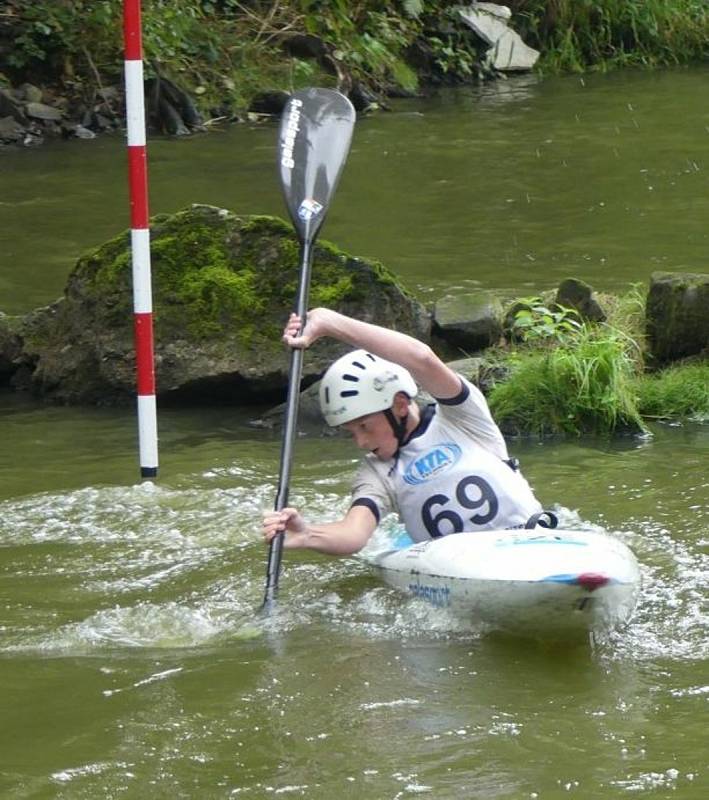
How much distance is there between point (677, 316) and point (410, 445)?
2707 millimetres

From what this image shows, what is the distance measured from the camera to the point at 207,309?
744 centimetres

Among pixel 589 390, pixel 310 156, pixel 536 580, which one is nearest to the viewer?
pixel 536 580

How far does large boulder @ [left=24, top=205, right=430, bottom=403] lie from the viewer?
290 inches

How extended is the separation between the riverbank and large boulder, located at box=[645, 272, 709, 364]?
284 inches

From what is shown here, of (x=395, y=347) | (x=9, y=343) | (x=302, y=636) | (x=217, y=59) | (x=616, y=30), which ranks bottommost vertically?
(x=302, y=636)

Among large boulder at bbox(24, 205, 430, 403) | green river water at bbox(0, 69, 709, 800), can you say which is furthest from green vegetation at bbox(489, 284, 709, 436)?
large boulder at bbox(24, 205, 430, 403)

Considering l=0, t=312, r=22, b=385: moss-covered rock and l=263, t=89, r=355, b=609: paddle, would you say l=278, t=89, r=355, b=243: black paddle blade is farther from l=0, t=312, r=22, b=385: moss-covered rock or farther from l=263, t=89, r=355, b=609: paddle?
l=0, t=312, r=22, b=385: moss-covered rock

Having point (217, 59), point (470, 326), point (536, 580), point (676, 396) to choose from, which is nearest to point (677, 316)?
point (676, 396)

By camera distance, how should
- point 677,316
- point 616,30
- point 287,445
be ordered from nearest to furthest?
1. point 287,445
2. point 677,316
3. point 616,30

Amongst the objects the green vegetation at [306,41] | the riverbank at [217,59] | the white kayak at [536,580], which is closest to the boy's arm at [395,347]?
the white kayak at [536,580]

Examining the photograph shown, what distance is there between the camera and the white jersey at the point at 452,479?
497cm

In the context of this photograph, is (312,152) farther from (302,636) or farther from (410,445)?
(302,636)

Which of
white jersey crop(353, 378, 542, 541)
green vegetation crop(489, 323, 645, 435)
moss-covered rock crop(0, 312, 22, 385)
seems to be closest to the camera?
white jersey crop(353, 378, 542, 541)

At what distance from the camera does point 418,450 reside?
503 cm
